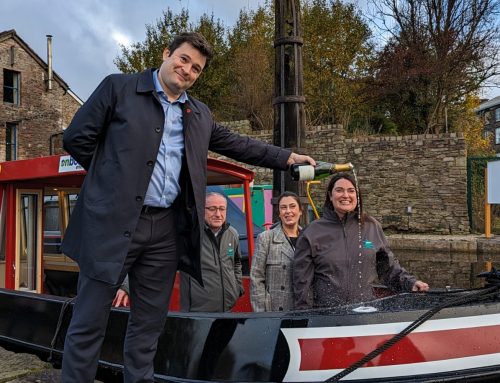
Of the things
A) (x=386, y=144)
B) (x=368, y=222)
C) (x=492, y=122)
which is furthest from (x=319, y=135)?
(x=492, y=122)

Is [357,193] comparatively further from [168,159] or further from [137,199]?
[137,199]

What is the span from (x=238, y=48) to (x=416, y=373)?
25.1 meters

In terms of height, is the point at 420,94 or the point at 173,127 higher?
the point at 420,94

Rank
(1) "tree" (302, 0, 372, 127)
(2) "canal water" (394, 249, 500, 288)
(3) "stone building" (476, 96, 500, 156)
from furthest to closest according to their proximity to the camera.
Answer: (3) "stone building" (476, 96, 500, 156), (1) "tree" (302, 0, 372, 127), (2) "canal water" (394, 249, 500, 288)

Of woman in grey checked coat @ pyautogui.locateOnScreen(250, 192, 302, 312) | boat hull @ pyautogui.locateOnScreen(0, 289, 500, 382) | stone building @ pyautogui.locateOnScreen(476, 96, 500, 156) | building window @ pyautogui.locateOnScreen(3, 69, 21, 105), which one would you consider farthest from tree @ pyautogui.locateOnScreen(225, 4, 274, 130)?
stone building @ pyautogui.locateOnScreen(476, 96, 500, 156)

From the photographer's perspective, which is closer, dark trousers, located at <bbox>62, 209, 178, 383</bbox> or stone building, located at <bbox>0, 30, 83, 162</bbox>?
dark trousers, located at <bbox>62, 209, 178, 383</bbox>

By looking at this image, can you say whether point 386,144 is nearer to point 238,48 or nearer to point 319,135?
point 319,135

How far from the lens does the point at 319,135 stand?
18672 millimetres

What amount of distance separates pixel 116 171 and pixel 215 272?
1.51m

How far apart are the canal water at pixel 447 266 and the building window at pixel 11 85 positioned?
23.5 metres

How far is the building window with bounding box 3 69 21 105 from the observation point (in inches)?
1156

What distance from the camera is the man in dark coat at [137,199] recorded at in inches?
81.7

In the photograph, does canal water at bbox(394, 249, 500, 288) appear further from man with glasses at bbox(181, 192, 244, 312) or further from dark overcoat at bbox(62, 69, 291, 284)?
dark overcoat at bbox(62, 69, 291, 284)

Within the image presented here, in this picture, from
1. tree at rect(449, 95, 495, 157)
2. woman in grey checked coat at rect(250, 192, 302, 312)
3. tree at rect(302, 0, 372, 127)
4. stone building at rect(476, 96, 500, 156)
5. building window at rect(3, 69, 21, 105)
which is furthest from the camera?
stone building at rect(476, 96, 500, 156)
